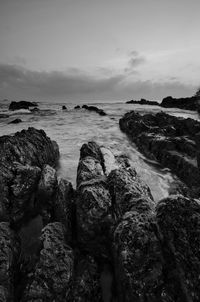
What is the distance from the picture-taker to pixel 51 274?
434 cm

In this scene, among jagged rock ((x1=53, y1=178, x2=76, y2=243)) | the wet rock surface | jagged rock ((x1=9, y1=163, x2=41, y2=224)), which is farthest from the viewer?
jagged rock ((x1=9, y1=163, x2=41, y2=224))

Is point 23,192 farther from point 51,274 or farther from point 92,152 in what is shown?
point 92,152

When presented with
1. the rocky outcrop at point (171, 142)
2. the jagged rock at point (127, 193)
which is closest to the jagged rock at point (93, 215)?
the jagged rock at point (127, 193)

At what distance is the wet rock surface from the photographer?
403 cm

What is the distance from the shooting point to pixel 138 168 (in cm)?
1152

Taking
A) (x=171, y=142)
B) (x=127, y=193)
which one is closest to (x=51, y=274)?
(x=127, y=193)

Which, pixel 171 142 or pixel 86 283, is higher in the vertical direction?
pixel 171 142

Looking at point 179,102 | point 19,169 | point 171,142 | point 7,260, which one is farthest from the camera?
point 179,102

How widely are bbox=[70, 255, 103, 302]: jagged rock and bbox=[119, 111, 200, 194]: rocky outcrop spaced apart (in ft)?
20.0

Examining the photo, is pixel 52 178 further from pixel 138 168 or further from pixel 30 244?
pixel 138 168

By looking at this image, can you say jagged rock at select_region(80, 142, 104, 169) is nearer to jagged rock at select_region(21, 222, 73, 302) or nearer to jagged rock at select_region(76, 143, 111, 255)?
jagged rock at select_region(76, 143, 111, 255)

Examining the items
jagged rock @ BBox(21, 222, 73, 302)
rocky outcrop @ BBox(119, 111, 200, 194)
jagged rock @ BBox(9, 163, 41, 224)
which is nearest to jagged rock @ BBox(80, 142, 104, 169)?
jagged rock @ BBox(9, 163, 41, 224)

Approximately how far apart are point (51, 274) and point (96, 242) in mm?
1312

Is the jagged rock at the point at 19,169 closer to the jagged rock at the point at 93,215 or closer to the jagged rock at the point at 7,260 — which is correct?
the jagged rock at the point at 7,260
